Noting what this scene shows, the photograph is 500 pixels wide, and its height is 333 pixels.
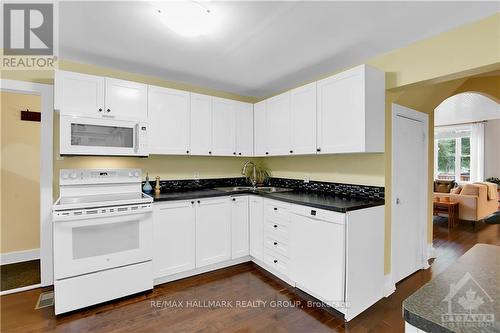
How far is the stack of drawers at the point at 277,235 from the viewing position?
8.58 feet

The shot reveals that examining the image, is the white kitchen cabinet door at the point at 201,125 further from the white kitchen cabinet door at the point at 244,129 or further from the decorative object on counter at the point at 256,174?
the decorative object on counter at the point at 256,174

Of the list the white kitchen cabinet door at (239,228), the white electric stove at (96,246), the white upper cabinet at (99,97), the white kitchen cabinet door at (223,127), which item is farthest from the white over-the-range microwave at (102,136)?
the white kitchen cabinet door at (239,228)

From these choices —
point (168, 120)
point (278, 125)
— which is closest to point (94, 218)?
point (168, 120)

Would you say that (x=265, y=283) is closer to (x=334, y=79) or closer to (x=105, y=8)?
(x=334, y=79)

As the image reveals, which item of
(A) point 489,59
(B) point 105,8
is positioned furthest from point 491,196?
(B) point 105,8

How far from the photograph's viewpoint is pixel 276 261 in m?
2.75

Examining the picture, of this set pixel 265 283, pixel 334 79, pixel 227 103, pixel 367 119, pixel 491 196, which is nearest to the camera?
pixel 367 119

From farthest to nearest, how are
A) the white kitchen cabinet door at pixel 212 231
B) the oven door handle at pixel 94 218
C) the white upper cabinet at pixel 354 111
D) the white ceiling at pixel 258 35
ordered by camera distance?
the white kitchen cabinet door at pixel 212 231
the white upper cabinet at pixel 354 111
the oven door handle at pixel 94 218
the white ceiling at pixel 258 35

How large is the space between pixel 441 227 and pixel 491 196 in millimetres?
1533

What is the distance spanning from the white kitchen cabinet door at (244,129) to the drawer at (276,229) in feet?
3.87

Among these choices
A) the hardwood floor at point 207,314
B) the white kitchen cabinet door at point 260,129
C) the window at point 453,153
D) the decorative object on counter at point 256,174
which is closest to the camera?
the hardwood floor at point 207,314

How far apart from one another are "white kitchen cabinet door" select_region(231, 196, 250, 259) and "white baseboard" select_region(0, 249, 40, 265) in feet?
9.08

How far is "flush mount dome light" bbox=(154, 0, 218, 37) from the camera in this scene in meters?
1.58

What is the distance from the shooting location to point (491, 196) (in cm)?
525
